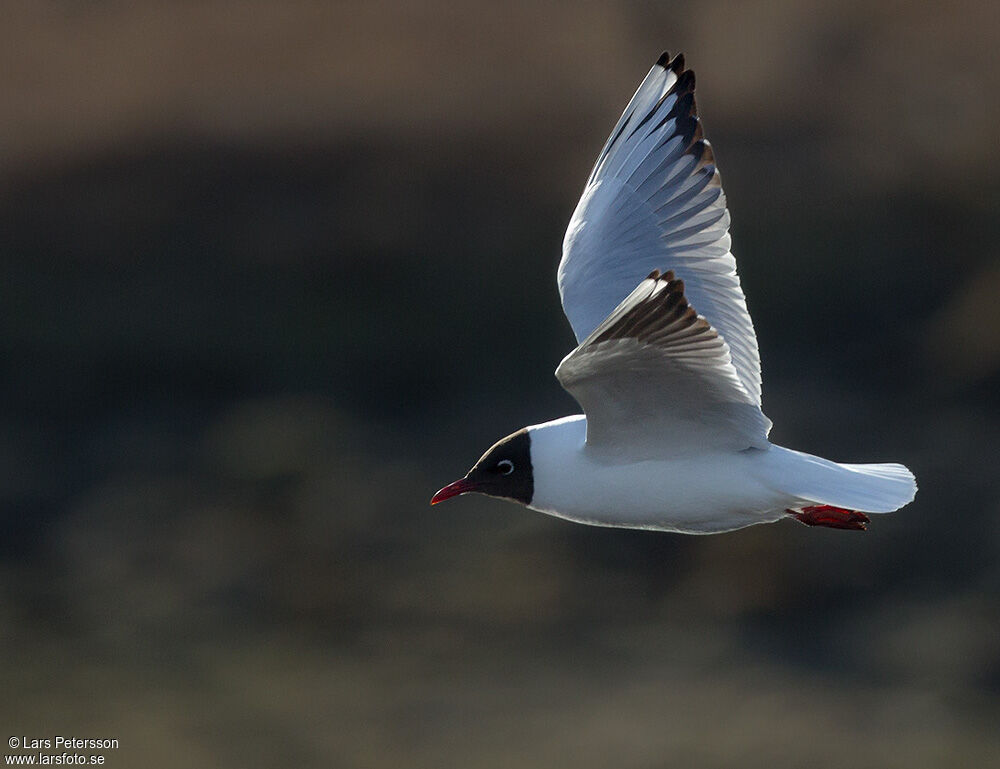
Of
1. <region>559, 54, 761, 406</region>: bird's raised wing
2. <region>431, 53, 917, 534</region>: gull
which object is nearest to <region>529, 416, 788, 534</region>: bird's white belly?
<region>431, 53, 917, 534</region>: gull

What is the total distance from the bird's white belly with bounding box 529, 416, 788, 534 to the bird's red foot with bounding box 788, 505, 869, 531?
3.8 inches

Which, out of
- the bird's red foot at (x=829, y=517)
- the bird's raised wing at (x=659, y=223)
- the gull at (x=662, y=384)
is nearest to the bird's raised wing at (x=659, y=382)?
the gull at (x=662, y=384)

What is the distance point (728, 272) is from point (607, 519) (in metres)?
0.72

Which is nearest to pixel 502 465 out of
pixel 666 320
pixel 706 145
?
pixel 666 320

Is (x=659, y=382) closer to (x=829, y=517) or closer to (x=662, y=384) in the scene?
(x=662, y=384)

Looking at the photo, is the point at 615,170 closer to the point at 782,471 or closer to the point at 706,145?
the point at 706,145

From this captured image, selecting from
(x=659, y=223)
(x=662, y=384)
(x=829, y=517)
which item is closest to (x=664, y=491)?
(x=662, y=384)

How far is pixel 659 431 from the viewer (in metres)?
2.87

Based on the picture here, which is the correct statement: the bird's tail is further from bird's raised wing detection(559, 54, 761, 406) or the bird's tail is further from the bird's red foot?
bird's raised wing detection(559, 54, 761, 406)

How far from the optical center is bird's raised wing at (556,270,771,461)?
2457 millimetres

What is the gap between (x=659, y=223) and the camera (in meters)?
3.40

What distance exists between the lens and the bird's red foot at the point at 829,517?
9.95ft

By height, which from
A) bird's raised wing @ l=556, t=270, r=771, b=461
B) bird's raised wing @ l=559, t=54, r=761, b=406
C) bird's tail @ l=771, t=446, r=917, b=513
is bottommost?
bird's tail @ l=771, t=446, r=917, b=513

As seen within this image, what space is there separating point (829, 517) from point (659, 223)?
814 millimetres
